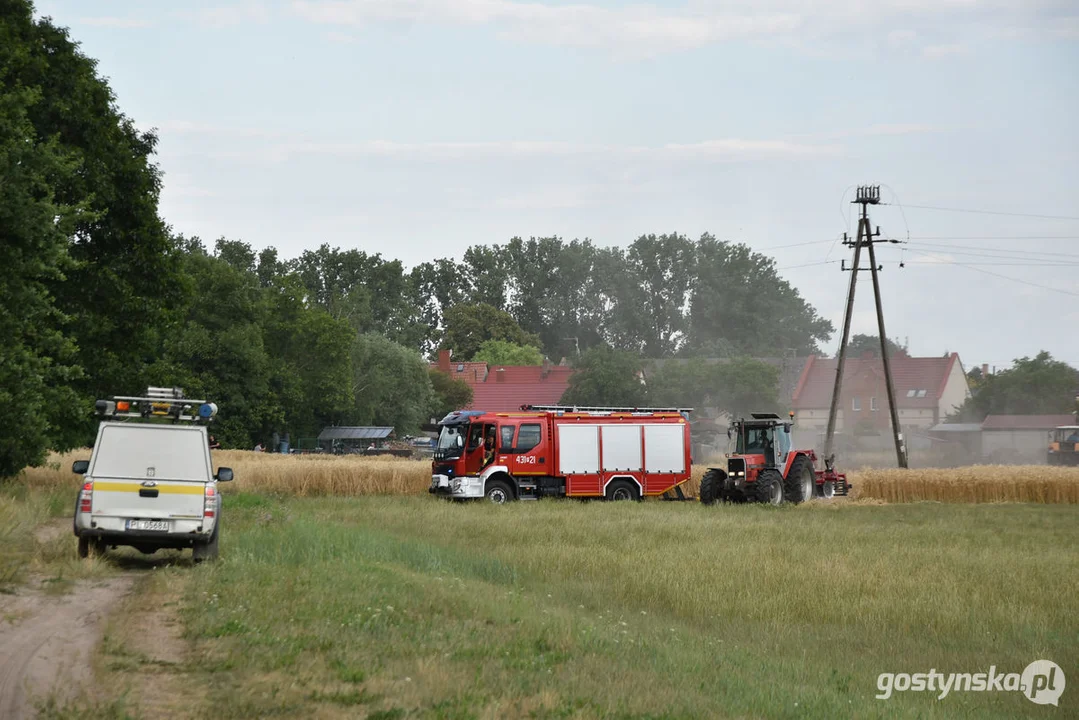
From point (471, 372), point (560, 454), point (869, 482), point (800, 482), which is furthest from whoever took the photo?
point (471, 372)

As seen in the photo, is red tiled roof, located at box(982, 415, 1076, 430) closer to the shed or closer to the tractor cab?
the shed

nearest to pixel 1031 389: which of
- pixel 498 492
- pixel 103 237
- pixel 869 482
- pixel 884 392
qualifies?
pixel 884 392

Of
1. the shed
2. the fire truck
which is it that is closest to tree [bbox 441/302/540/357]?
the shed

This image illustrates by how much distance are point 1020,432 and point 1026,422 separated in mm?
882

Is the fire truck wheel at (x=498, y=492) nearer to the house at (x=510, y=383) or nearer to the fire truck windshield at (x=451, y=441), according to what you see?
the fire truck windshield at (x=451, y=441)

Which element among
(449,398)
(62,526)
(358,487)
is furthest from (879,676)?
(449,398)

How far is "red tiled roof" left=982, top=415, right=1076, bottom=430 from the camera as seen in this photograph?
7819cm

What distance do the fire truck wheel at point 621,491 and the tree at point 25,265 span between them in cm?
1725

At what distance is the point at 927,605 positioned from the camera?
15148 millimetres

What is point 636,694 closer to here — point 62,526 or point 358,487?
point 62,526

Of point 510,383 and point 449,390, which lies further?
point 510,383

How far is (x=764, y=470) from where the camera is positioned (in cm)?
3622

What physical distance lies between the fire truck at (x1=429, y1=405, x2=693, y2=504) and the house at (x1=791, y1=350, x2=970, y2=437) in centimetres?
5492

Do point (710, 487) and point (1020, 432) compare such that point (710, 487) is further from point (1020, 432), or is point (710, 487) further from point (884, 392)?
point (884, 392)
